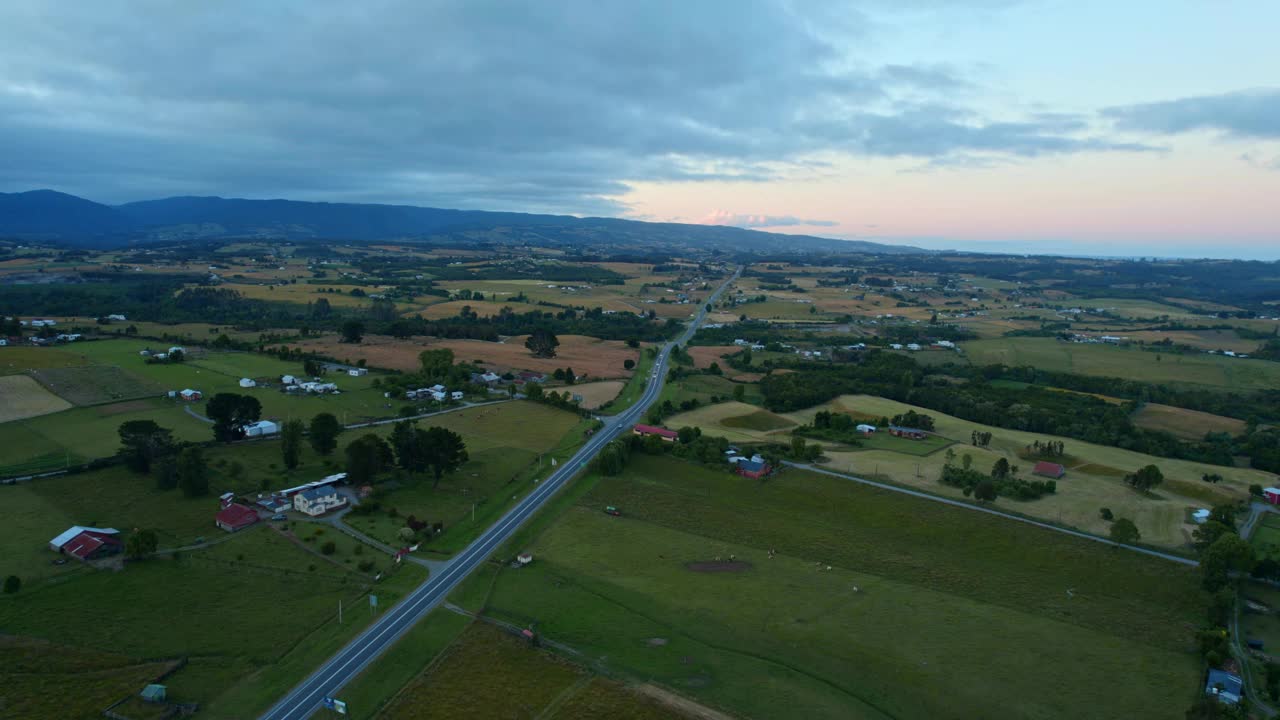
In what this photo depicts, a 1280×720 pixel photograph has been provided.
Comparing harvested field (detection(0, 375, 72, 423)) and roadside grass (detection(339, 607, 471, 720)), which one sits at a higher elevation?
harvested field (detection(0, 375, 72, 423))

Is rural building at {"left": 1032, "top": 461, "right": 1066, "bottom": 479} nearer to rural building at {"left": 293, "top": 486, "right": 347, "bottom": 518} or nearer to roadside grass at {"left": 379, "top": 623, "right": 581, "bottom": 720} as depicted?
roadside grass at {"left": 379, "top": 623, "right": 581, "bottom": 720}

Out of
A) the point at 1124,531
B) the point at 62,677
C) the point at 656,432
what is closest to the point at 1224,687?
the point at 1124,531

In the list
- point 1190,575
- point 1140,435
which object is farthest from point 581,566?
point 1140,435

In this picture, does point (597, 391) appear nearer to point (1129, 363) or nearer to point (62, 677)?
point (62, 677)

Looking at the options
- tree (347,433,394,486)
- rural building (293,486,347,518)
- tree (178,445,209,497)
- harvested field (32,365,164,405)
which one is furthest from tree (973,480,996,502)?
harvested field (32,365,164,405)

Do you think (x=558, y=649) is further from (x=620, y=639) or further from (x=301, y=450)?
(x=301, y=450)

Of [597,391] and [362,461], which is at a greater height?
[362,461]

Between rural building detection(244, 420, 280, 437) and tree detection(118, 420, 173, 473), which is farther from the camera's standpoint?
rural building detection(244, 420, 280, 437)

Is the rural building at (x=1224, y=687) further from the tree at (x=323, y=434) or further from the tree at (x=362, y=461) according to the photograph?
the tree at (x=323, y=434)
